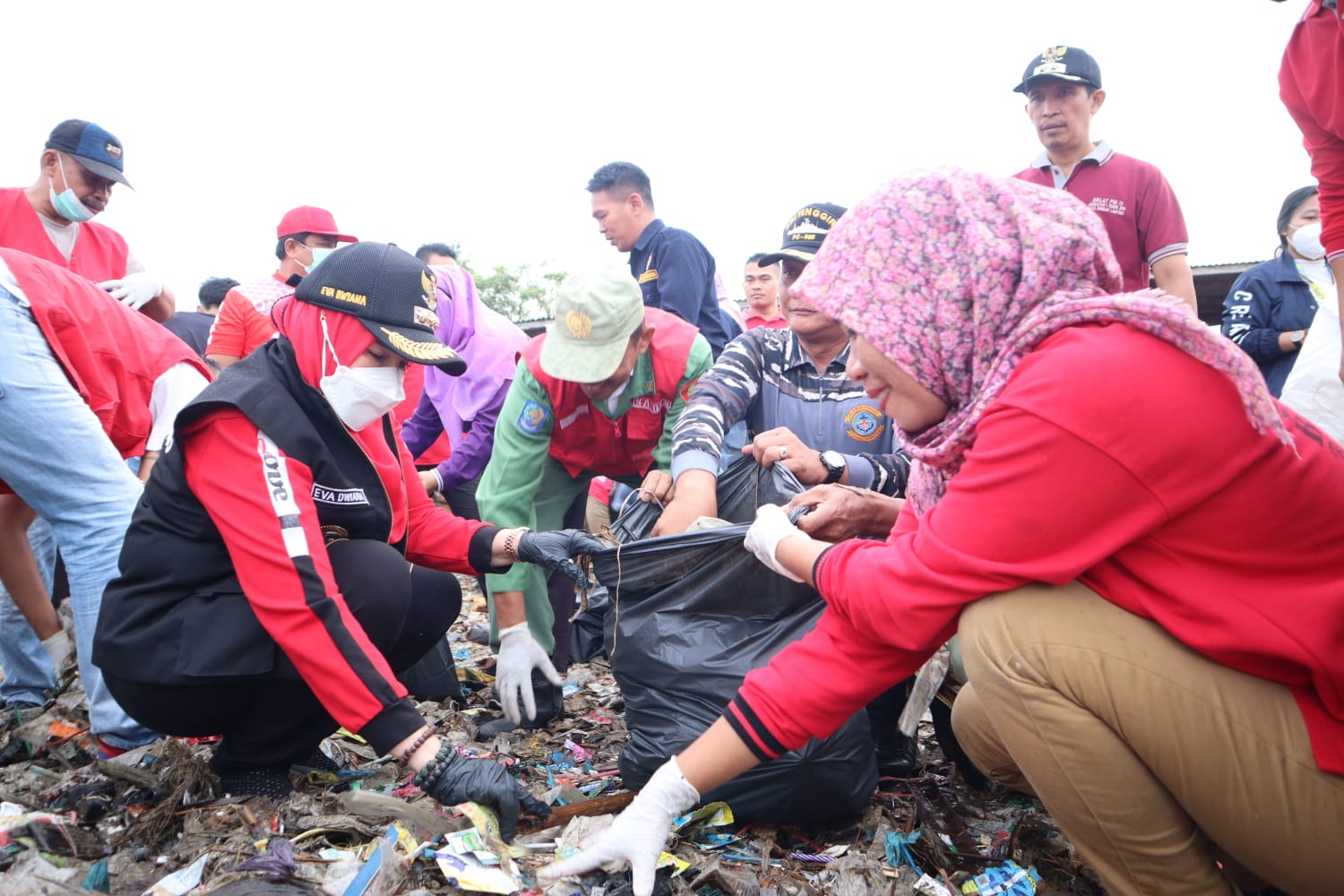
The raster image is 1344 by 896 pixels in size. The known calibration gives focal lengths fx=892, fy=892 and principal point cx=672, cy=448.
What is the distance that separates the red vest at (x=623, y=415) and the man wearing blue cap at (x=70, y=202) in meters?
1.82


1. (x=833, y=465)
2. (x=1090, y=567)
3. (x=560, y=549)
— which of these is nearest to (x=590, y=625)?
(x=560, y=549)

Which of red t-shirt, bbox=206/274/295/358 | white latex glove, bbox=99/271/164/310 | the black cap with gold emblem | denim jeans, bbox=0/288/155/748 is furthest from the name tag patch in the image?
red t-shirt, bbox=206/274/295/358

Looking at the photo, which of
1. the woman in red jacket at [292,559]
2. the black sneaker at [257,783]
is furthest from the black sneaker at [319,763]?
the black sneaker at [257,783]

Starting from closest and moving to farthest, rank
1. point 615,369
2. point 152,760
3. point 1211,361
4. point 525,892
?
1. point 1211,361
2. point 525,892
3. point 152,760
4. point 615,369

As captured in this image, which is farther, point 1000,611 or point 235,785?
point 235,785

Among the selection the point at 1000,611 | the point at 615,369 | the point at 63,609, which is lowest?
the point at 63,609

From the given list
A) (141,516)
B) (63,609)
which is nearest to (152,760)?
(141,516)

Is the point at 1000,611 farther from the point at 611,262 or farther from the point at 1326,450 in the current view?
the point at 611,262

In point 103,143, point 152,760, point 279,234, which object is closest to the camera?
point 152,760

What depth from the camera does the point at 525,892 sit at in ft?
5.58

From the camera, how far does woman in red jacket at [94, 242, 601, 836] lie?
1.89 m

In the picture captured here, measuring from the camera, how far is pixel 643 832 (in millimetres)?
1659

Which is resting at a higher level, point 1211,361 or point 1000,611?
point 1211,361

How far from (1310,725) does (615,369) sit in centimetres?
206
